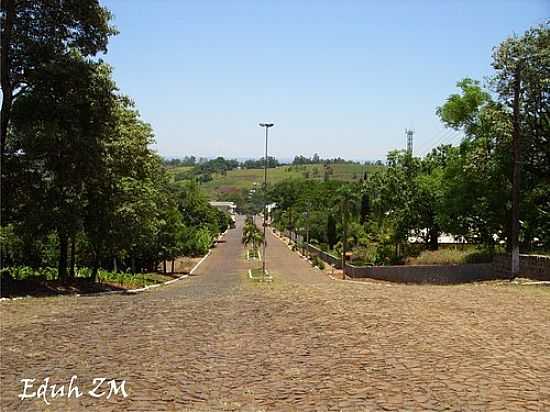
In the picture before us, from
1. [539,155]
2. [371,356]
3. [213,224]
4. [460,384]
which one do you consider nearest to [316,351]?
[371,356]

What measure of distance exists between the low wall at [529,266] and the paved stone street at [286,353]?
8005mm

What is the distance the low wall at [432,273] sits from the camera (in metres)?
27.3

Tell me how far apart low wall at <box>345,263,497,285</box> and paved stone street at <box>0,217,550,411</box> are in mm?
14244

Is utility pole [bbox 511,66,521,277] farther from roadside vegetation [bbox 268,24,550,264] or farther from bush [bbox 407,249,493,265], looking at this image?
bush [bbox 407,249,493,265]

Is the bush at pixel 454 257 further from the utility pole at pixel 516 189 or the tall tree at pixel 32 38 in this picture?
the tall tree at pixel 32 38

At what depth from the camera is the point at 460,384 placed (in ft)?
22.2

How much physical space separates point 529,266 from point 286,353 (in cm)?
1634

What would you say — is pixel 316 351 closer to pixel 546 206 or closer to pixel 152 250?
pixel 546 206

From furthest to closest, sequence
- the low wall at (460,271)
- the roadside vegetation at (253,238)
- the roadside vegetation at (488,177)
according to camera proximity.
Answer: the roadside vegetation at (253,238) < the roadside vegetation at (488,177) < the low wall at (460,271)

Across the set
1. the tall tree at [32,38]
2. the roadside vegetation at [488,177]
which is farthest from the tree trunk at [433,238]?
the tall tree at [32,38]

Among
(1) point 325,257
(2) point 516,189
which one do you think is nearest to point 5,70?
(2) point 516,189

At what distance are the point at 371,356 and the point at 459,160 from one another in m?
25.8

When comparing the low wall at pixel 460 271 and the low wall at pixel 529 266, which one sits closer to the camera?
the low wall at pixel 529 266

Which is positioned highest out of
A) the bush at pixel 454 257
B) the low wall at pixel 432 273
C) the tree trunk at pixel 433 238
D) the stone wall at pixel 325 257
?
the tree trunk at pixel 433 238
